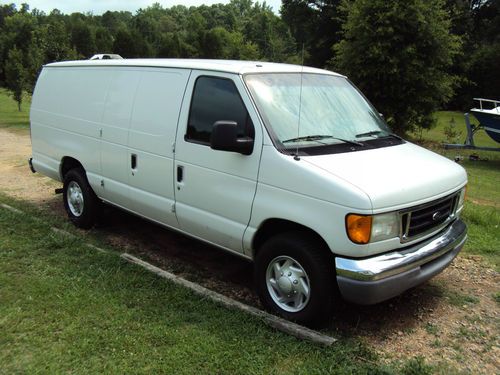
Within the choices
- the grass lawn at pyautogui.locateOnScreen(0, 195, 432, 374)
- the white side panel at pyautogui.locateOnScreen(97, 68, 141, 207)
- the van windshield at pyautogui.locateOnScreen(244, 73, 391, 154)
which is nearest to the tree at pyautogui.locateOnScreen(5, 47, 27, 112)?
the white side panel at pyautogui.locateOnScreen(97, 68, 141, 207)

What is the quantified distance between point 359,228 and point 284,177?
0.72 m

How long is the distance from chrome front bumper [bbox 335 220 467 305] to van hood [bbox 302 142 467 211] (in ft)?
1.27

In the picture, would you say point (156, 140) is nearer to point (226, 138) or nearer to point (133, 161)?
point (133, 161)

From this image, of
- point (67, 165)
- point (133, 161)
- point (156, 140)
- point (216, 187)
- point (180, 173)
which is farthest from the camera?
point (67, 165)

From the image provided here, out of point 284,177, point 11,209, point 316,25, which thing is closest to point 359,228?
point 284,177

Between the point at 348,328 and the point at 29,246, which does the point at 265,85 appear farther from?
the point at 29,246

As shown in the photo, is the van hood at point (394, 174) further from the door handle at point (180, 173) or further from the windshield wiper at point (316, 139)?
the door handle at point (180, 173)

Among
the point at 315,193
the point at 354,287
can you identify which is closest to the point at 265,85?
the point at 315,193

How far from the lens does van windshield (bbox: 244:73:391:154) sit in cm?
411

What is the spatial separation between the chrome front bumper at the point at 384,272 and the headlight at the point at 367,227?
0.56ft

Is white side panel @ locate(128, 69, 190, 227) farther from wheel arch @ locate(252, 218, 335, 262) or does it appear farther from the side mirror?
wheel arch @ locate(252, 218, 335, 262)

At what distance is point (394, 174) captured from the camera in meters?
3.72

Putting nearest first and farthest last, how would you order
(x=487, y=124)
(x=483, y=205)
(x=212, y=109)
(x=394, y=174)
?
(x=394, y=174)
(x=212, y=109)
(x=483, y=205)
(x=487, y=124)

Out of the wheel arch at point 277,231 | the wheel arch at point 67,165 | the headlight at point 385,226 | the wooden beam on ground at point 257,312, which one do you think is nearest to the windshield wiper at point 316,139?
the wheel arch at point 277,231
